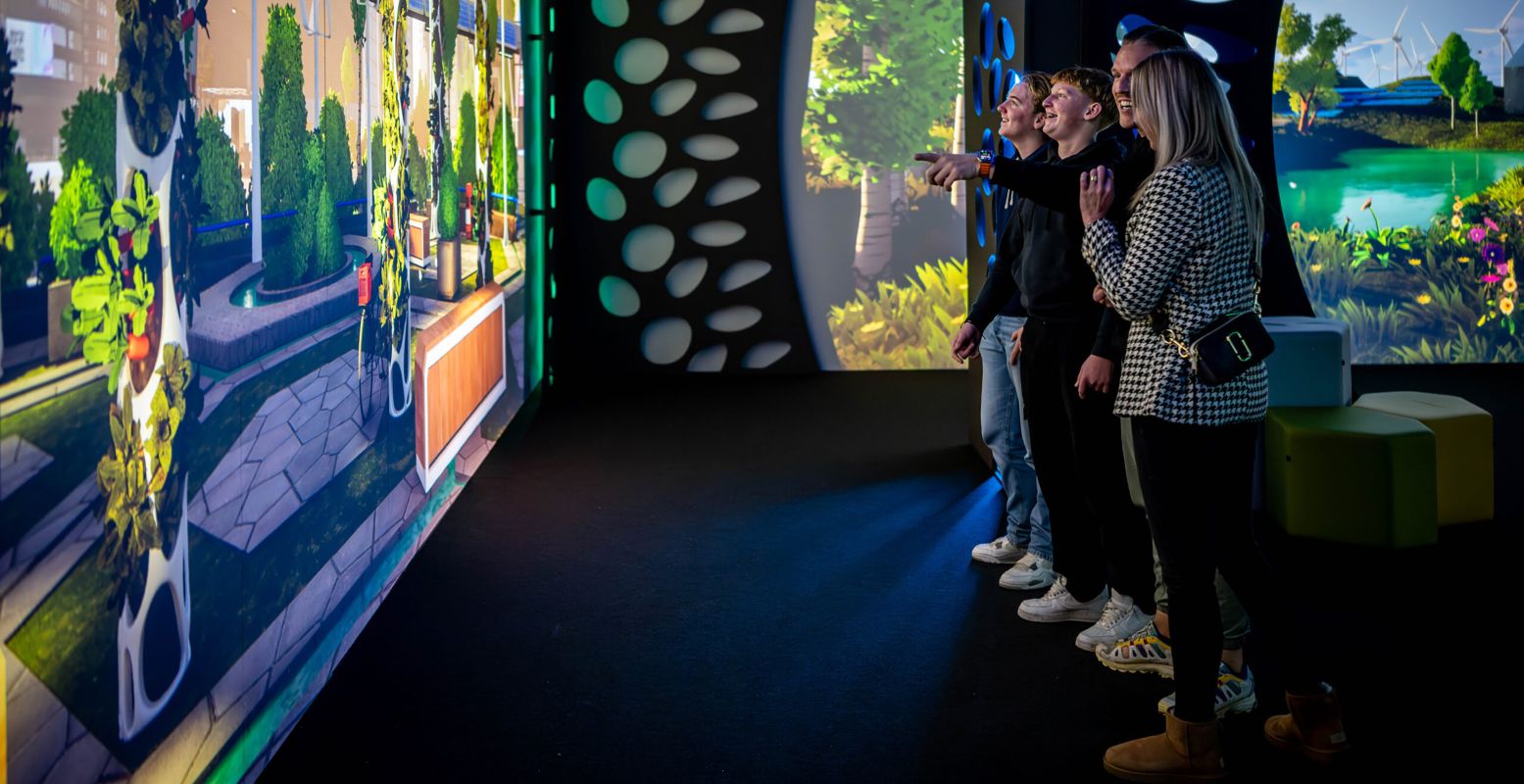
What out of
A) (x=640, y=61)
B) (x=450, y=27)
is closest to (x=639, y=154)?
(x=640, y=61)

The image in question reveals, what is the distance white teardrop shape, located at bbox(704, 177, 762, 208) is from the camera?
6766 millimetres

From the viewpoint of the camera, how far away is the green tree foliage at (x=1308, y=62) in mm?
7059

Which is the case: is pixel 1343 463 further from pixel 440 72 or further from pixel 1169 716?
pixel 440 72

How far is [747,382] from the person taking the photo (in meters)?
6.70

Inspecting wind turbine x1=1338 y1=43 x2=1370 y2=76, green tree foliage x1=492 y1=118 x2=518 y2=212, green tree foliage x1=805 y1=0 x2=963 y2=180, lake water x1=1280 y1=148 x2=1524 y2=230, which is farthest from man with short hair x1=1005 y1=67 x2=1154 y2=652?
wind turbine x1=1338 y1=43 x2=1370 y2=76

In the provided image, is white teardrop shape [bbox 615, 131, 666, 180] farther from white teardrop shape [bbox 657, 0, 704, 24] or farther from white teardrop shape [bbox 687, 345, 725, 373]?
white teardrop shape [bbox 687, 345, 725, 373]

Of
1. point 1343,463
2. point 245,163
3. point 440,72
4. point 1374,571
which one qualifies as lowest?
point 1374,571

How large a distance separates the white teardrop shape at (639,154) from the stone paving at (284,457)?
3.85m

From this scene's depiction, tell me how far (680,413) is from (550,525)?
6.26 ft

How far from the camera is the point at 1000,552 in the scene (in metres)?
3.60

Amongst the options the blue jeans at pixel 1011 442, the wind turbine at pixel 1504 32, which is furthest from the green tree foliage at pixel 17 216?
the wind turbine at pixel 1504 32

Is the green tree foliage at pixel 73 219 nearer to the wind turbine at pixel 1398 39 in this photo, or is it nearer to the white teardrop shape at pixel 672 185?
the white teardrop shape at pixel 672 185

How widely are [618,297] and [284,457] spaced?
4.39m

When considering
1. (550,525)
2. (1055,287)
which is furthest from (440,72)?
(1055,287)
